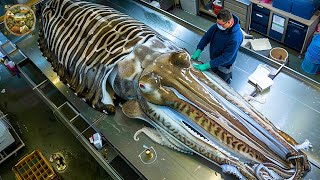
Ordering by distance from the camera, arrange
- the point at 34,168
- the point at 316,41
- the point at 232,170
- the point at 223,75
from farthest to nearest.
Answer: the point at 316,41 → the point at 34,168 → the point at 223,75 → the point at 232,170

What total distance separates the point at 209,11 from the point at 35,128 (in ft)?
13.3

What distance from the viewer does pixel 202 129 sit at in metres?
3.50

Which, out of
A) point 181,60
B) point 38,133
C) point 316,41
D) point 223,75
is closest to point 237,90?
point 223,75

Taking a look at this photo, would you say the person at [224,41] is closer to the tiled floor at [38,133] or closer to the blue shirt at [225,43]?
the blue shirt at [225,43]

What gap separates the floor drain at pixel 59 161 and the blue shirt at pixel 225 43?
2.76 meters

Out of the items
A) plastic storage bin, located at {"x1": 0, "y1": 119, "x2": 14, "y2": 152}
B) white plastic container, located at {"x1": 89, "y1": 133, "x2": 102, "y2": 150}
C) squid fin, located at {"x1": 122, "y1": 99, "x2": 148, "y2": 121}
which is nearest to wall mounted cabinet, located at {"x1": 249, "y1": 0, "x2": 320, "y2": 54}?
squid fin, located at {"x1": 122, "y1": 99, "x2": 148, "y2": 121}

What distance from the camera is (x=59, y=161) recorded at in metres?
5.21

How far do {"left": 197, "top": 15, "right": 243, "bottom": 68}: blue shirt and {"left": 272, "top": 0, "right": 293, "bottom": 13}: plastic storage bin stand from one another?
7.50 ft

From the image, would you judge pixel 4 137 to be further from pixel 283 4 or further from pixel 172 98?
pixel 283 4

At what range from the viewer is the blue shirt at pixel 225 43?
154 inches

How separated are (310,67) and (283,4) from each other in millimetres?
1164

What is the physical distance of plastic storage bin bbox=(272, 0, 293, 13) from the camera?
5774 mm

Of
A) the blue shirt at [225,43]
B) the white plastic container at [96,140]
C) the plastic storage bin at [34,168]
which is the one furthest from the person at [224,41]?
the plastic storage bin at [34,168]

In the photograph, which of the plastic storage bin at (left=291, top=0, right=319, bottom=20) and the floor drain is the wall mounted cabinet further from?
the floor drain
